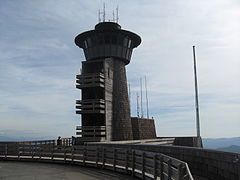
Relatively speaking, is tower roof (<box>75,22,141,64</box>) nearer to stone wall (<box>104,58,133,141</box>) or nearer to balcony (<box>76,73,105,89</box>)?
stone wall (<box>104,58,133,141</box>)

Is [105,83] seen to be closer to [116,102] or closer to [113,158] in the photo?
[116,102]

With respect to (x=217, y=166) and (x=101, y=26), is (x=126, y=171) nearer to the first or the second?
(x=217, y=166)

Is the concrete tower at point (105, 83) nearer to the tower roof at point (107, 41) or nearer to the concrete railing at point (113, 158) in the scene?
the tower roof at point (107, 41)

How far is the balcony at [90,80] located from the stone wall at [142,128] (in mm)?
11905

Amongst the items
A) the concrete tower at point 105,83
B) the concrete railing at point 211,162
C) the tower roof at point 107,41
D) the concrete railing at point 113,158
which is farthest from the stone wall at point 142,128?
the concrete railing at point 211,162

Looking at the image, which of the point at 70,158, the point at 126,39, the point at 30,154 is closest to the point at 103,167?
the point at 70,158

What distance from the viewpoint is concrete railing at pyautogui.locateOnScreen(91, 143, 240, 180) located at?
11529 mm

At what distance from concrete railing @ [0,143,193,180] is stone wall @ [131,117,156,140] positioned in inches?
1093

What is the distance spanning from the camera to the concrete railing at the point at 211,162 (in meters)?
11.5

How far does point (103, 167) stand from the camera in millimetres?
17469

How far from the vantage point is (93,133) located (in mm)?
39594

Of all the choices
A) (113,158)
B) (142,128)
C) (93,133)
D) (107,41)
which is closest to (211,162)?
(113,158)

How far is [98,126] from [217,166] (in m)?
28.6

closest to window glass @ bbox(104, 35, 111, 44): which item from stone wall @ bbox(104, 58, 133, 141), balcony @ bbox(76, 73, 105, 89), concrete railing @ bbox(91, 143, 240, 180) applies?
stone wall @ bbox(104, 58, 133, 141)
